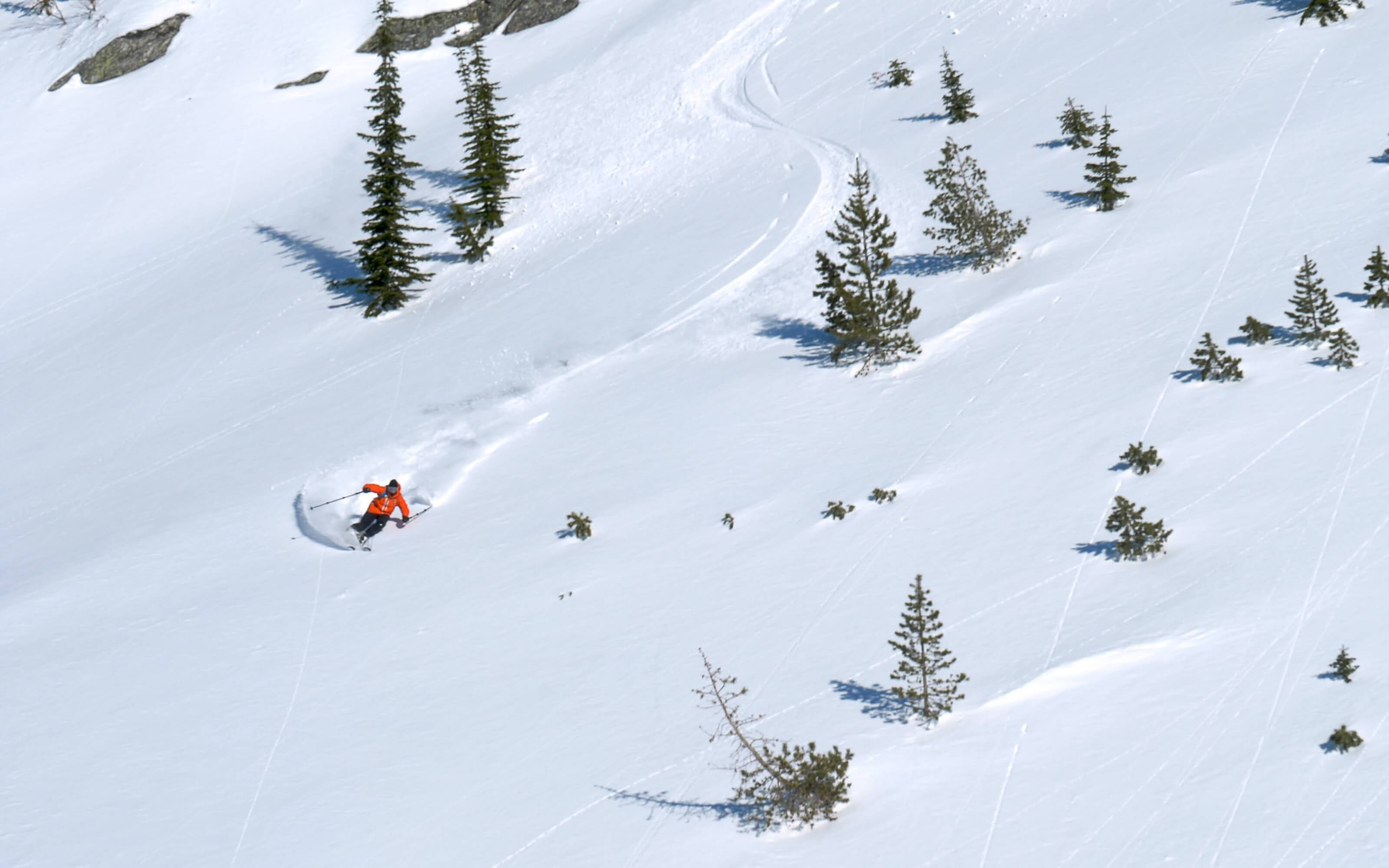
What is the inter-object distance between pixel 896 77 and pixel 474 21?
18941mm

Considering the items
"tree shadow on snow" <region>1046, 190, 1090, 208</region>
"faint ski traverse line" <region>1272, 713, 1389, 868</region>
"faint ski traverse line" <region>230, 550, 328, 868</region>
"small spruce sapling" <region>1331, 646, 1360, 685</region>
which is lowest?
"faint ski traverse line" <region>230, 550, 328, 868</region>

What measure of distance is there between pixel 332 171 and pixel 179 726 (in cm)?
2642

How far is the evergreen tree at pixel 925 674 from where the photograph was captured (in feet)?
34.2

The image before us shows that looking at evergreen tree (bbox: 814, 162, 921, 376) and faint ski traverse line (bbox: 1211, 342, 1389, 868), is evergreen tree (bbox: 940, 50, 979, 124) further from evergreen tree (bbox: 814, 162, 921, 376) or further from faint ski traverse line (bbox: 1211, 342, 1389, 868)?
faint ski traverse line (bbox: 1211, 342, 1389, 868)

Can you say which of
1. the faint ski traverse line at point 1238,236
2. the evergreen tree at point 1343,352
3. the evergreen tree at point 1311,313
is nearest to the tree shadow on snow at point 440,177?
the faint ski traverse line at point 1238,236

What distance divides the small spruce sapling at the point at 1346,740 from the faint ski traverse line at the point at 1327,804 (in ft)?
0.22

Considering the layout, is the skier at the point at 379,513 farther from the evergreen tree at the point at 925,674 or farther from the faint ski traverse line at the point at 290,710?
the evergreen tree at the point at 925,674

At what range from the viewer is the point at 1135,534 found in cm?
1208

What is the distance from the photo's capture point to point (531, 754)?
11.9m

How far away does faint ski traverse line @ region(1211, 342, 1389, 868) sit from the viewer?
8.83 m

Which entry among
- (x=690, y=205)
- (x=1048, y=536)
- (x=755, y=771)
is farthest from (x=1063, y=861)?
(x=690, y=205)

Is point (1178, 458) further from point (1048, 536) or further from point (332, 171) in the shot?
point (332, 171)

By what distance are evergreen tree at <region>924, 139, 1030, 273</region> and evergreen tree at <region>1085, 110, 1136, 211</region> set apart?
129 centimetres

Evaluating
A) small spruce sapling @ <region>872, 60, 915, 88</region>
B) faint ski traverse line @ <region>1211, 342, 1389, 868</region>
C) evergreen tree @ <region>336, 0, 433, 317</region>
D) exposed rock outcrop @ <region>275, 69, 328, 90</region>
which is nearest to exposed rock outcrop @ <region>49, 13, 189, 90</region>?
exposed rock outcrop @ <region>275, 69, 328, 90</region>
